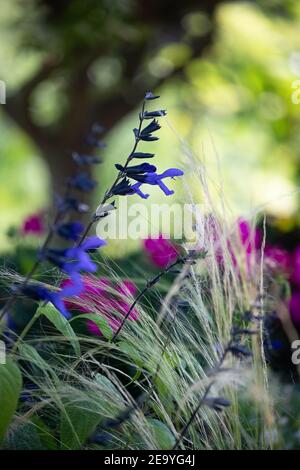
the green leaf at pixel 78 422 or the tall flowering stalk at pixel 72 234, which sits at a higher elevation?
the tall flowering stalk at pixel 72 234

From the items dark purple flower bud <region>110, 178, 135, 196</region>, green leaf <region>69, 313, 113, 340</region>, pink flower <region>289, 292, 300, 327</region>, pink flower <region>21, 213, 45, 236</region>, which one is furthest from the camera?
pink flower <region>21, 213, 45, 236</region>

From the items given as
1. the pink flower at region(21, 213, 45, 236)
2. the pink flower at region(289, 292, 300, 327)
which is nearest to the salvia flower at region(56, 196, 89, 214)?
the pink flower at region(289, 292, 300, 327)

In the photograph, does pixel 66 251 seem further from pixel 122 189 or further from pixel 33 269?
pixel 122 189

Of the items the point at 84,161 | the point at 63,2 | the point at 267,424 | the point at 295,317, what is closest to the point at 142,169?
the point at 84,161

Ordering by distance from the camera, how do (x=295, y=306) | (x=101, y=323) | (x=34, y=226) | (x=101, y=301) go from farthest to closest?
1. (x=34, y=226)
2. (x=295, y=306)
3. (x=101, y=301)
4. (x=101, y=323)

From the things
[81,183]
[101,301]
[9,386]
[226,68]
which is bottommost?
[9,386]

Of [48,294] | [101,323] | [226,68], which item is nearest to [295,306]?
[101,323]

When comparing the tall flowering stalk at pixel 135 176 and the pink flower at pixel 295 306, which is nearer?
the tall flowering stalk at pixel 135 176

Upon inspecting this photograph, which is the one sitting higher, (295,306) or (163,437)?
(295,306)

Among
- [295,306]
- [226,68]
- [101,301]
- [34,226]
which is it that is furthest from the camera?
[226,68]

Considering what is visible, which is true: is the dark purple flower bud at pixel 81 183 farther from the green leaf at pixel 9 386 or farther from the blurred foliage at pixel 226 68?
the blurred foliage at pixel 226 68

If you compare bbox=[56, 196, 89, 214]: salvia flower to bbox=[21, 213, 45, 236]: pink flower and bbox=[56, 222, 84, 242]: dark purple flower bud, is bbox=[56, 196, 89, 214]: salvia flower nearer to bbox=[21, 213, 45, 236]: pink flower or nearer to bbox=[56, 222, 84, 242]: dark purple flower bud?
bbox=[56, 222, 84, 242]: dark purple flower bud

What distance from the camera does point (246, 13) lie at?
7625 mm

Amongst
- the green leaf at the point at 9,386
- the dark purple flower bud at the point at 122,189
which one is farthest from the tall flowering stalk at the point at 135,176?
the green leaf at the point at 9,386
